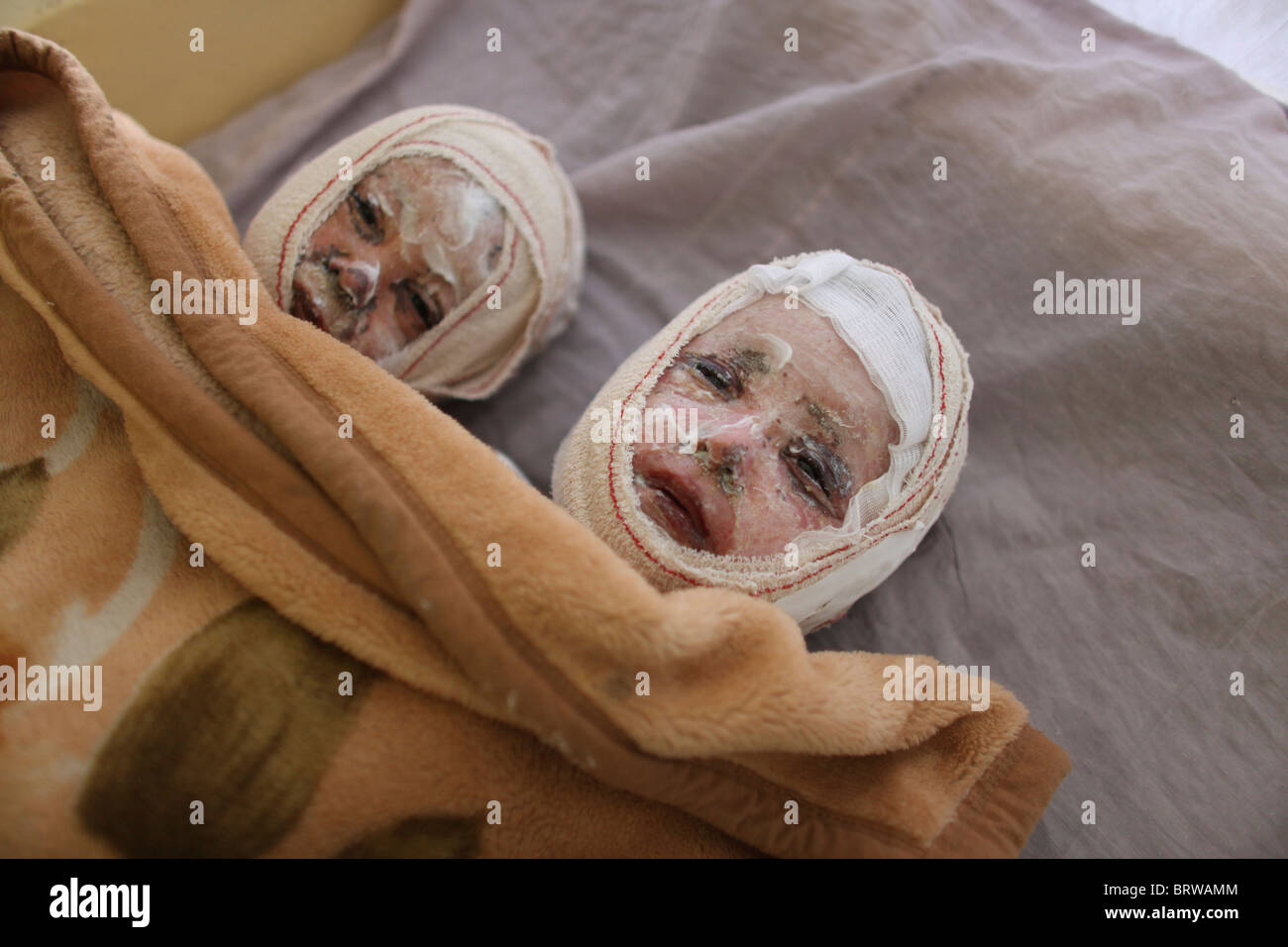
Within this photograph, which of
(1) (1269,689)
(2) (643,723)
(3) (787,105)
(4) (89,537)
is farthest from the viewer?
(3) (787,105)

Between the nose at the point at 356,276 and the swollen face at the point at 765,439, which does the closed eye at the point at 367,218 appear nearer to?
the nose at the point at 356,276

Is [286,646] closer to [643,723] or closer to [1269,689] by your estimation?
[643,723]

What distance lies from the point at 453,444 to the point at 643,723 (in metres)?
0.32

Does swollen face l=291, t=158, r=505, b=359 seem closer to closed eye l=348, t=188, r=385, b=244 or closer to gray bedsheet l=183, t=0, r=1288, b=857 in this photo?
closed eye l=348, t=188, r=385, b=244

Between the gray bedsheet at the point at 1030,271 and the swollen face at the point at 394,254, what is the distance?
248 millimetres

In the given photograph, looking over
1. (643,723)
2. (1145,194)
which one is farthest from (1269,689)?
(643,723)

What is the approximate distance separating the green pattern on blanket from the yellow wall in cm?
116

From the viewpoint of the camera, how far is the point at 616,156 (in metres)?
→ 1.51

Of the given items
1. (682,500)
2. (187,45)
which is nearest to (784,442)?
(682,500)

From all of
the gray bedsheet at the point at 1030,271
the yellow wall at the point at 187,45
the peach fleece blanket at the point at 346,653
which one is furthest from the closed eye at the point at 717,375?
the yellow wall at the point at 187,45

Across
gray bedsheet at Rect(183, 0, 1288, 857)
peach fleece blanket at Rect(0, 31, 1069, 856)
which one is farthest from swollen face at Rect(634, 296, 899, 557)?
gray bedsheet at Rect(183, 0, 1288, 857)

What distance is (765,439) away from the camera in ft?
3.12

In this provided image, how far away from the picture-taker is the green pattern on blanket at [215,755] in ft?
2.26
